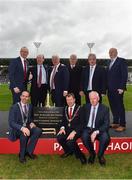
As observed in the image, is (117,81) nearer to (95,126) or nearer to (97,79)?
(97,79)

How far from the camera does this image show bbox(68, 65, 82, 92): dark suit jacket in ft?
29.6

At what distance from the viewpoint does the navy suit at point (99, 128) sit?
6.66 m

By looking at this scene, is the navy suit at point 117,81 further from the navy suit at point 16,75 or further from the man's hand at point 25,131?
the man's hand at point 25,131

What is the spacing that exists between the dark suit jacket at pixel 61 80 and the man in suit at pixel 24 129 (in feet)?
5.61

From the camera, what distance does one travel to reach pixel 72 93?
8273mm

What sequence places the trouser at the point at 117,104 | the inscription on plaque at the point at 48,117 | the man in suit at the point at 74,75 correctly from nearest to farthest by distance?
the inscription on plaque at the point at 48,117
the trouser at the point at 117,104
the man in suit at the point at 74,75

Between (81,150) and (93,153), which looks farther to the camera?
(81,150)

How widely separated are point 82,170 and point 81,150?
804mm

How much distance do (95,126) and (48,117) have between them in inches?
56.4

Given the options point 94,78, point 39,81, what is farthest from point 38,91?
point 94,78

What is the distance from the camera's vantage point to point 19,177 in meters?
6.09

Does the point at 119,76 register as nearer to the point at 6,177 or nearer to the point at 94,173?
the point at 94,173

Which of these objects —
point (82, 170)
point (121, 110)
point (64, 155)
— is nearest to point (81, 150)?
point (64, 155)

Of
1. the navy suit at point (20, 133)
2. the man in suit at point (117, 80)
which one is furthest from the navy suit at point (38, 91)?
the navy suit at point (20, 133)
